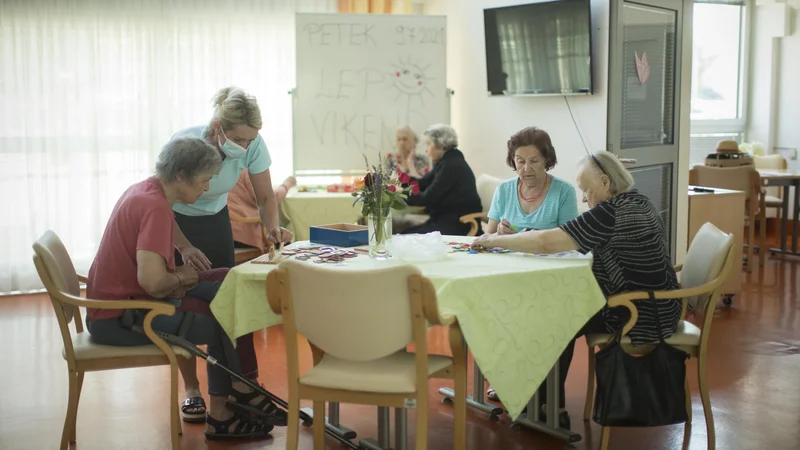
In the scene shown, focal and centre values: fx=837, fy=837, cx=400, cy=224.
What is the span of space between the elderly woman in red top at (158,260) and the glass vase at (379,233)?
23.0 inches

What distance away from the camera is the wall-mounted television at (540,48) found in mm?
5016

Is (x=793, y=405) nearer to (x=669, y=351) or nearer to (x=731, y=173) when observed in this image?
(x=669, y=351)

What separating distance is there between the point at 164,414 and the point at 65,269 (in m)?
0.79

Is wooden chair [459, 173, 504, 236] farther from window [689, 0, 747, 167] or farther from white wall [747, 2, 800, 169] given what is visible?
white wall [747, 2, 800, 169]

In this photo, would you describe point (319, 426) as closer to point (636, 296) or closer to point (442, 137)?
point (636, 296)

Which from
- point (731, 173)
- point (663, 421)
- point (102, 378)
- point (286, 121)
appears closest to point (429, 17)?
point (286, 121)

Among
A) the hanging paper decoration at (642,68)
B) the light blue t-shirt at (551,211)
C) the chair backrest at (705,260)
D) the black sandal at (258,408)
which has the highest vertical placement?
the hanging paper decoration at (642,68)

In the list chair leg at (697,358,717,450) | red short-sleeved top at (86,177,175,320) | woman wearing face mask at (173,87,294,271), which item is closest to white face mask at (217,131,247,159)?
woman wearing face mask at (173,87,294,271)

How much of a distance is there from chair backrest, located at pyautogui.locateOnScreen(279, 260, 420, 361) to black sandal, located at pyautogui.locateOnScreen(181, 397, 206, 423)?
1162 millimetres

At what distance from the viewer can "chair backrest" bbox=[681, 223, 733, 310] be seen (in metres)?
2.93

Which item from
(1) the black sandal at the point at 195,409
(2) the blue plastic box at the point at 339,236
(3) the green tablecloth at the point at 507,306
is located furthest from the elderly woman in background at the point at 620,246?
(1) the black sandal at the point at 195,409

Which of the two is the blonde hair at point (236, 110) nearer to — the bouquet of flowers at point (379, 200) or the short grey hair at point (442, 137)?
A: the bouquet of flowers at point (379, 200)

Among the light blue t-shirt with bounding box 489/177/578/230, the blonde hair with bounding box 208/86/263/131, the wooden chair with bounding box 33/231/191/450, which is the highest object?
the blonde hair with bounding box 208/86/263/131

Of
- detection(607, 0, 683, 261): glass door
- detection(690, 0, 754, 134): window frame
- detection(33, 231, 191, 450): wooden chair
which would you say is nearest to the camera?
detection(33, 231, 191, 450): wooden chair
